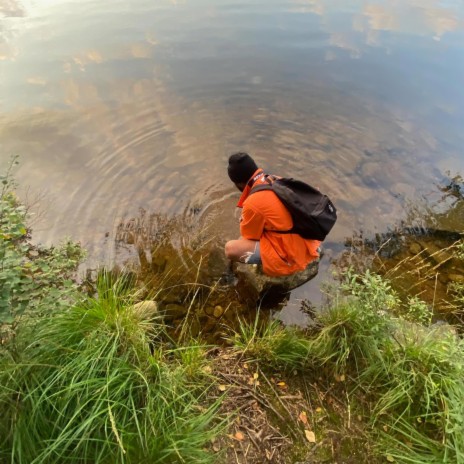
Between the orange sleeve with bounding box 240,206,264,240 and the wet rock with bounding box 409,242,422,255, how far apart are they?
8.33ft

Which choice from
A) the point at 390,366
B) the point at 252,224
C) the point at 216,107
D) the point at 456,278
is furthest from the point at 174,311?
the point at 216,107

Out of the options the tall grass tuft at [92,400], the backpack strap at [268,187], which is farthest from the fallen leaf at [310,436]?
the backpack strap at [268,187]

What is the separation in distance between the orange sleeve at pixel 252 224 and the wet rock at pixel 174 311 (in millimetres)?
1178

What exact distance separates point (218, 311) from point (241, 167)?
5.81 feet

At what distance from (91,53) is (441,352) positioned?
9339mm

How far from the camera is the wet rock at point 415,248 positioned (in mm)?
5215

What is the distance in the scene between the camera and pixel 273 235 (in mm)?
4043

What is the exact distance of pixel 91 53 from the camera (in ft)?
28.3

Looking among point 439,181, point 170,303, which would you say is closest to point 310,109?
point 439,181

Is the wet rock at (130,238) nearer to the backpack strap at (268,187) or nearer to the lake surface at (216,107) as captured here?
the lake surface at (216,107)

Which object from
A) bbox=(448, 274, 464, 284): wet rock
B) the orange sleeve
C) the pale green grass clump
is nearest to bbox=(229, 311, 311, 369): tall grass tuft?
the pale green grass clump

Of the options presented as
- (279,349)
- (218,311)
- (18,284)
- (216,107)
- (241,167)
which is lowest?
(218,311)

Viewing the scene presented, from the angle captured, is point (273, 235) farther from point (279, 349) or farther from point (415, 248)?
point (415, 248)

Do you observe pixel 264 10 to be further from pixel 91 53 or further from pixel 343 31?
pixel 91 53
